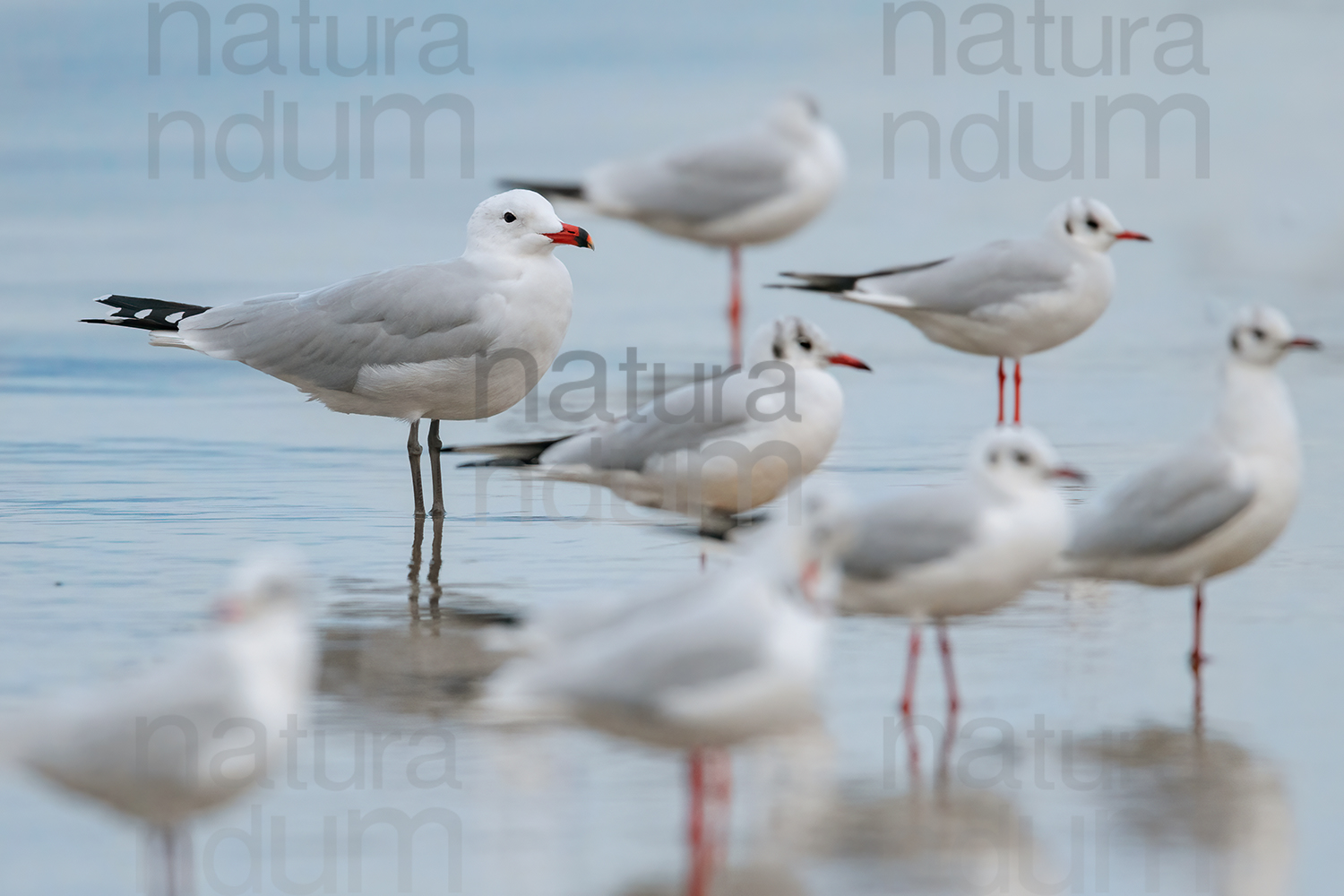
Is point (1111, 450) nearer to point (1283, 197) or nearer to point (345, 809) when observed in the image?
point (345, 809)

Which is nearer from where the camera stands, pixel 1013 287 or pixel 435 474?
pixel 435 474

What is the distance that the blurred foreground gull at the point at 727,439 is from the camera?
6867 mm

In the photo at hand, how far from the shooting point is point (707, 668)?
424 centimetres

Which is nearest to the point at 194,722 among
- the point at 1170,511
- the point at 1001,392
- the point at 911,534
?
the point at 911,534

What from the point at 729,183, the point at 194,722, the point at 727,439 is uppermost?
the point at 729,183

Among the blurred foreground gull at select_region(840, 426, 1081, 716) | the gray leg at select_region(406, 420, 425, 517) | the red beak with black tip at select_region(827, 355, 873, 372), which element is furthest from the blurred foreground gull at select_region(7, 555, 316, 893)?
the gray leg at select_region(406, 420, 425, 517)

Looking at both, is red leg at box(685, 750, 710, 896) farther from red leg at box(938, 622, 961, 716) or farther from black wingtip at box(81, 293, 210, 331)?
black wingtip at box(81, 293, 210, 331)

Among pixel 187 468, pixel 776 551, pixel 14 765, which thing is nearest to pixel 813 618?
pixel 776 551

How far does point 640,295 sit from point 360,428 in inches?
177

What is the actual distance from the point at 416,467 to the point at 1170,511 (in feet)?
11.9

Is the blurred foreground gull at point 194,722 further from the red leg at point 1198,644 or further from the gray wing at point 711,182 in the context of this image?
the gray wing at point 711,182

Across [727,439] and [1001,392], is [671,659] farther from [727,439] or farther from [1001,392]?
[1001,392]

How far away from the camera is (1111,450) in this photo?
927cm

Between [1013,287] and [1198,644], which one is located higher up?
[1013,287]
